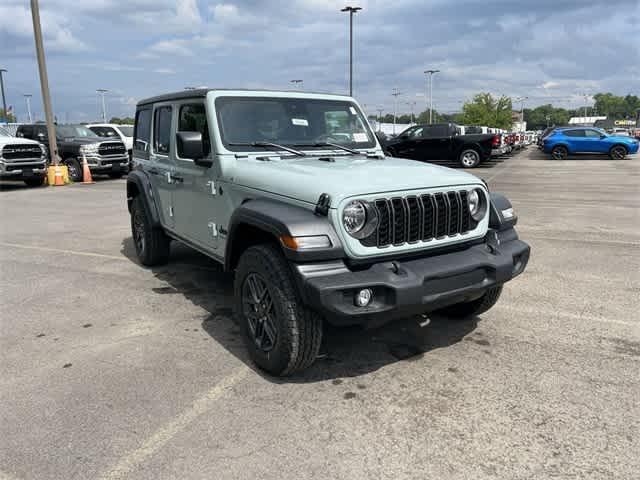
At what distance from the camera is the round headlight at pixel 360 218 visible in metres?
3.06

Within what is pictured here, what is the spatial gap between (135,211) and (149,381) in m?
3.31

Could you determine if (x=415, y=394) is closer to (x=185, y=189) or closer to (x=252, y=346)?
(x=252, y=346)

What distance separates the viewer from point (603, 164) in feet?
67.9

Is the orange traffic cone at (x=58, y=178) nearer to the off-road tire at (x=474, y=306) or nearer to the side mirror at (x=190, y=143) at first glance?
the side mirror at (x=190, y=143)

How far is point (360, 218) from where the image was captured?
3100 mm

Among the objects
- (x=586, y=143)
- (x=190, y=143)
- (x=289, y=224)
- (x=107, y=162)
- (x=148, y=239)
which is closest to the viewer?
(x=289, y=224)

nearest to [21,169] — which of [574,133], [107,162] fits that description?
[107,162]

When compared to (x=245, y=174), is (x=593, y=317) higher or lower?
lower

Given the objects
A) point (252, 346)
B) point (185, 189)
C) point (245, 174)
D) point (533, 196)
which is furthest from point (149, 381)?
point (533, 196)

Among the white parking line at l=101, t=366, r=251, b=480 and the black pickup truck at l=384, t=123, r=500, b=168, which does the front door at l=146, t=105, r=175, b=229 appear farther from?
the black pickup truck at l=384, t=123, r=500, b=168

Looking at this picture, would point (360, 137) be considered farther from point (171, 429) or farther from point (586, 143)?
point (586, 143)

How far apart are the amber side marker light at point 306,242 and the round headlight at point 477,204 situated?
120 centimetres

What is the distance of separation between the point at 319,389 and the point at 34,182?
1577 cm

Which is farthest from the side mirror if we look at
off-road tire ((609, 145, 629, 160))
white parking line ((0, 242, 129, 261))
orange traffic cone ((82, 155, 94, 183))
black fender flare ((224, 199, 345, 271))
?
off-road tire ((609, 145, 629, 160))
